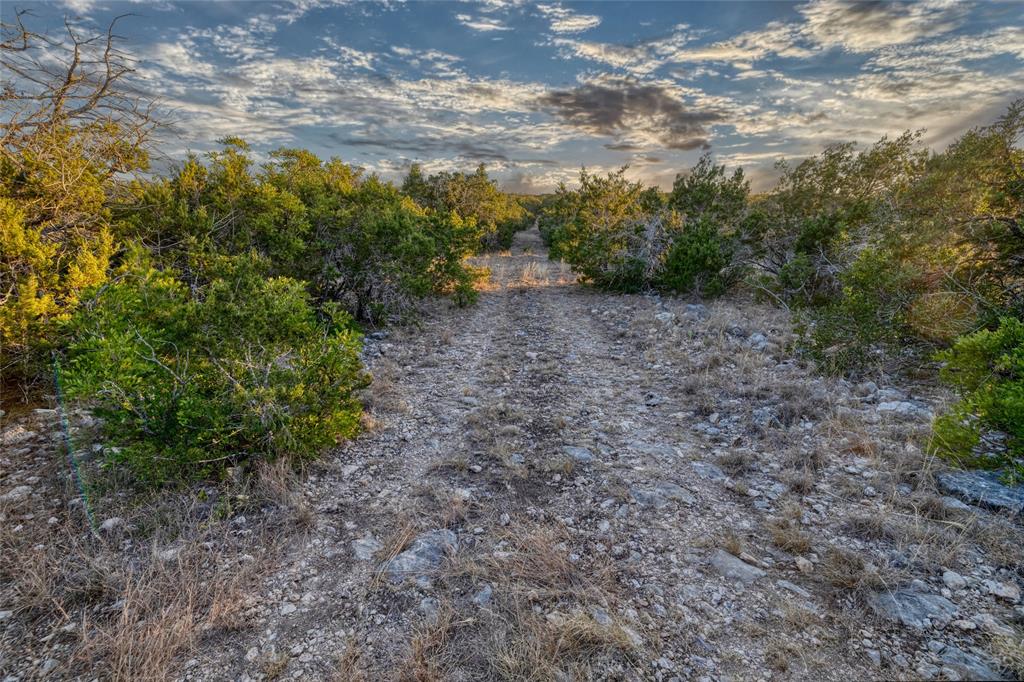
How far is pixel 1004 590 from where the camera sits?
9.09 ft

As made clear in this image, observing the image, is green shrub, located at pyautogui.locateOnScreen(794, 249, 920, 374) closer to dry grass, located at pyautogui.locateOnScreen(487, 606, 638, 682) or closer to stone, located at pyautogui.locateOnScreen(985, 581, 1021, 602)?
stone, located at pyautogui.locateOnScreen(985, 581, 1021, 602)

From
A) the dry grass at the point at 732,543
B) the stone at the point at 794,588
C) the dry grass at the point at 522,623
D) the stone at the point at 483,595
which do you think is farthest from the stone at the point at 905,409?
the stone at the point at 483,595

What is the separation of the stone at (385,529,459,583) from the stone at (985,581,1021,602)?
146 inches

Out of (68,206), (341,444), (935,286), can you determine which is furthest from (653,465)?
(68,206)

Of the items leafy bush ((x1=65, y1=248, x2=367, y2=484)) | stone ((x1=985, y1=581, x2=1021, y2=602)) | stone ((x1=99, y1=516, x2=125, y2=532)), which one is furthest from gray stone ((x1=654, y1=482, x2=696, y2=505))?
stone ((x1=99, y1=516, x2=125, y2=532))

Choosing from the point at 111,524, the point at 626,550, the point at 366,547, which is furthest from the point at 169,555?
the point at 626,550

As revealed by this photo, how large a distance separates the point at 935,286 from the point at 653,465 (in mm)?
5968

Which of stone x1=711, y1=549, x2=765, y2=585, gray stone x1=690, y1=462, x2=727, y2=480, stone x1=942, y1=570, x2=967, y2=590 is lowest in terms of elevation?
stone x1=711, y1=549, x2=765, y2=585

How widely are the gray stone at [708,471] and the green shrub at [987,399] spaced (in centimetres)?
189

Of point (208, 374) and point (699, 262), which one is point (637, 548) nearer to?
point (208, 374)

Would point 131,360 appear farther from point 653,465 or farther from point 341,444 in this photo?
point 653,465

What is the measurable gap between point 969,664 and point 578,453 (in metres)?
3.14

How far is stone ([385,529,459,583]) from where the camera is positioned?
10.8 feet

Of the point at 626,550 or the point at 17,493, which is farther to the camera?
the point at 17,493
